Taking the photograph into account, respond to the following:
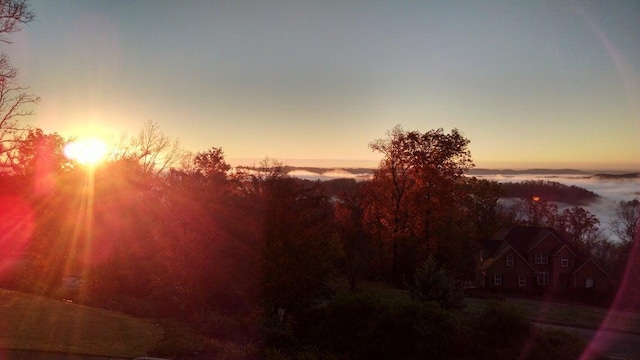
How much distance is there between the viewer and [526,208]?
218ft

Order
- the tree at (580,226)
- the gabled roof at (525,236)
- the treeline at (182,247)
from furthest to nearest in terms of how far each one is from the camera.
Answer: the tree at (580,226) → the gabled roof at (525,236) → the treeline at (182,247)

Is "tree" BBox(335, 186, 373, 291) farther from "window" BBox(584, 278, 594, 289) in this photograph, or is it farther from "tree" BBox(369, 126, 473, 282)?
"window" BBox(584, 278, 594, 289)

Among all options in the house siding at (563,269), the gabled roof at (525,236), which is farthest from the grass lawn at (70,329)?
the house siding at (563,269)

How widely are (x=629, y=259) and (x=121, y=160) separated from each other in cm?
4728

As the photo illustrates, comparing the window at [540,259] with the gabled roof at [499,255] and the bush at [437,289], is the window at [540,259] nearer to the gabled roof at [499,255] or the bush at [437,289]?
the gabled roof at [499,255]

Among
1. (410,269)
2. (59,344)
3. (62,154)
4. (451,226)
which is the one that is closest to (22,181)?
(62,154)

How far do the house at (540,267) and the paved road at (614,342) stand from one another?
1947cm

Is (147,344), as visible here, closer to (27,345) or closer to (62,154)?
(27,345)

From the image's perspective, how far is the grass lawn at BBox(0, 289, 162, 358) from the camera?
476 inches

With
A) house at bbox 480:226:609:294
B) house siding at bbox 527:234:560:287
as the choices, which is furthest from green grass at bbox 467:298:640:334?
house siding at bbox 527:234:560:287

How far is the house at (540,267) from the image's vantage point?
48.6m

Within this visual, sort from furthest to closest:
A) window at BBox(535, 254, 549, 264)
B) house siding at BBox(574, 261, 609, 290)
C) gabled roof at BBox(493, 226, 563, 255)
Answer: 1. gabled roof at BBox(493, 226, 563, 255)
2. window at BBox(535, 254, 549, 264)
3. house siding at BBox(574, 261, 609, 290)

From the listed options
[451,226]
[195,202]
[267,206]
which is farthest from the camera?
[451,226]

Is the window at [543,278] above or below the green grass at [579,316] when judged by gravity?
below
